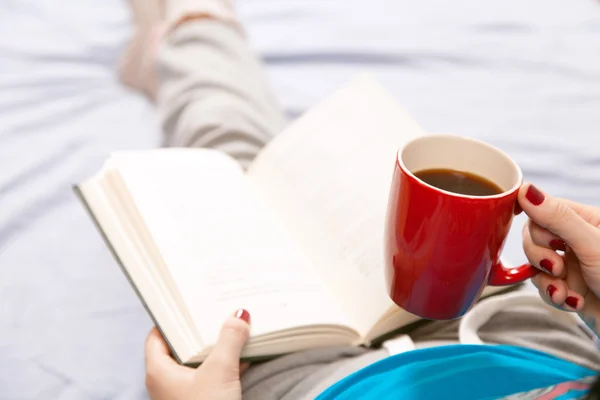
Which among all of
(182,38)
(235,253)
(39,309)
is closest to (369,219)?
(235,253)

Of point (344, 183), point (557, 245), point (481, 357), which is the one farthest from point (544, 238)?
point (344, 183)

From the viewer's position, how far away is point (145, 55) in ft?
3.31

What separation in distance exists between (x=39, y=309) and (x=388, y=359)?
0.40 m

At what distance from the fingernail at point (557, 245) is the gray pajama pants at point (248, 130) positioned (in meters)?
0.15

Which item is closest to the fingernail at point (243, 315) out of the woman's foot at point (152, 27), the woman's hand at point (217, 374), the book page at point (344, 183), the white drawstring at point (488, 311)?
the woman's hand at point (217, 374)

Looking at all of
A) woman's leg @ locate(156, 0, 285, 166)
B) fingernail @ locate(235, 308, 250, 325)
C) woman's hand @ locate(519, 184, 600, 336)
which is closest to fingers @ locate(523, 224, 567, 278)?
woman's hand @ locate(519, 184, 600, 336)

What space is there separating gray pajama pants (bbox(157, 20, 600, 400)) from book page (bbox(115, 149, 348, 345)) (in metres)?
0.05

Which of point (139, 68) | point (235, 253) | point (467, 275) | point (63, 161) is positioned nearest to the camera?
point (467, 275)

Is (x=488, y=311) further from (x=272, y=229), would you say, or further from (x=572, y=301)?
(x=272, y=229)

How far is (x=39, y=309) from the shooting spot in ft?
2.26

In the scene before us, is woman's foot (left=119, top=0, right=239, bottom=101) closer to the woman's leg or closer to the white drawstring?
the woman's leg

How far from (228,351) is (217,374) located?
0.07 feet

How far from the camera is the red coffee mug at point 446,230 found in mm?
452

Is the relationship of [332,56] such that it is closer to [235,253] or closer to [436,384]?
[235,253]
